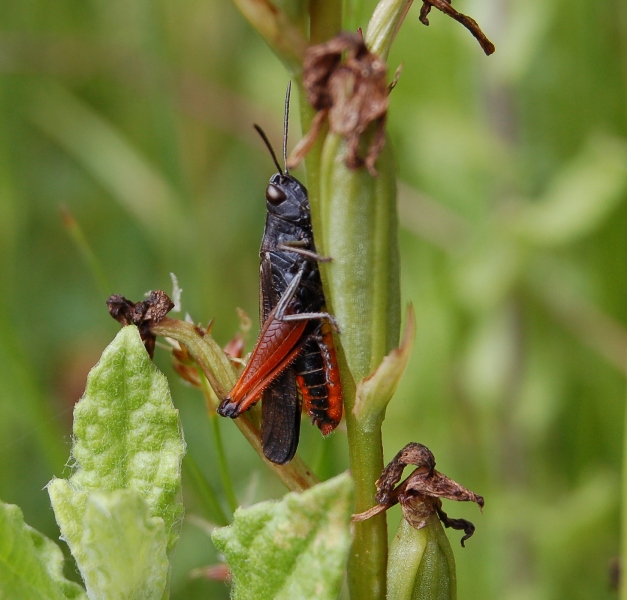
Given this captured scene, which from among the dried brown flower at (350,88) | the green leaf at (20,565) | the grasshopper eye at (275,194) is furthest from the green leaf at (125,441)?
the grasshopper eye at (275,194)

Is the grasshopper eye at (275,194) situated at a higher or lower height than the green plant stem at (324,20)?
higher

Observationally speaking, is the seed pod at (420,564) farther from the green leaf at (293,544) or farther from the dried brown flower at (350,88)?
the dried brown flower at (350,88)

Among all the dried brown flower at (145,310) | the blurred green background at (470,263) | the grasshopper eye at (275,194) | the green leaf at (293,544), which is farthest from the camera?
the blurred green background at (470,263)

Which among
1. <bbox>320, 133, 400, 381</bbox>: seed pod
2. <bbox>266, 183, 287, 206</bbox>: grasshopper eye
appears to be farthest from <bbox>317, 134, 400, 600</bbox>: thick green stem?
<bbox>266, 183, 287, 206</bbox>: grasshopper eye

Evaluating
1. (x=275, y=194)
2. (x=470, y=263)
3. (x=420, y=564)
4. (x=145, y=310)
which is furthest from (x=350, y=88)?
(x=470, y=263)

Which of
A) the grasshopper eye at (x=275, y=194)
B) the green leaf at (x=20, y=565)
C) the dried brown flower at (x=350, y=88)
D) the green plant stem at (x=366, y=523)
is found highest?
the grasshopper eye at (x=275, y=194)

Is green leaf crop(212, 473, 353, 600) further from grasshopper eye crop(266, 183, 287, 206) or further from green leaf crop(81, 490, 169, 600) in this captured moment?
grasshopper eye crop(266, 183, 287, 206)

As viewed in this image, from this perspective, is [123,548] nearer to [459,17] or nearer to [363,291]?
[363,291]

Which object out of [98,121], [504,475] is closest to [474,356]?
[504,475]
